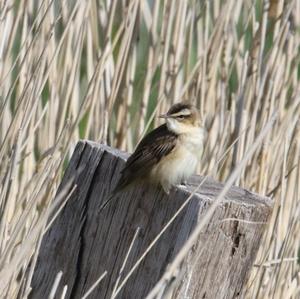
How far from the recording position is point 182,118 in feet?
11.8

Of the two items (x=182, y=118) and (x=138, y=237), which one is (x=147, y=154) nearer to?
(x=182, y=118)

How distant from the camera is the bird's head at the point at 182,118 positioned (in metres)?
3.56

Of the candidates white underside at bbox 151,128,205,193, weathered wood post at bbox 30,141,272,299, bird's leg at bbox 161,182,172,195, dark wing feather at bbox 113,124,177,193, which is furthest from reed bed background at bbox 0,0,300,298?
bird's leg at bbox 161,182,172,195

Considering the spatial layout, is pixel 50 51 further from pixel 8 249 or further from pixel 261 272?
pixel 8 249

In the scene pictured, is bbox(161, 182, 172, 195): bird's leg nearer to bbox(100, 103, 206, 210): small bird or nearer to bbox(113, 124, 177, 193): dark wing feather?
bbox(113, 124, 177, 193): dark wing feather

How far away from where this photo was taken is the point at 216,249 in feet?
8.47

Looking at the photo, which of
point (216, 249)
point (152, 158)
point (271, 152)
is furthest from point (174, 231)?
point (271, 152)

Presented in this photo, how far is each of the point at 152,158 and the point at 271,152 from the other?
546 mm

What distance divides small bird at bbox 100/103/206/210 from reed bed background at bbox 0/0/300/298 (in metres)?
0.14

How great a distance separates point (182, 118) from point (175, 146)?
12 centimetres

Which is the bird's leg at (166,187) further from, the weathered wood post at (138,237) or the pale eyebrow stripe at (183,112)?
the pale eyebrow stripe at (183,112)

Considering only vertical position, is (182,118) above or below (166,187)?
above

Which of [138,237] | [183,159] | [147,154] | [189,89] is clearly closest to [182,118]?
[183,159]

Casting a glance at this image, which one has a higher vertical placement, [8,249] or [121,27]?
[121,27]
